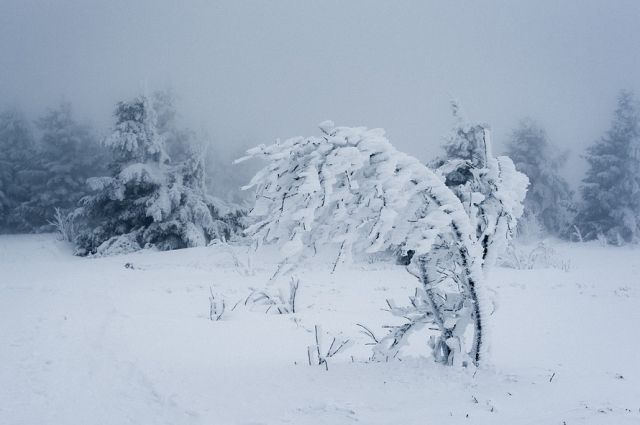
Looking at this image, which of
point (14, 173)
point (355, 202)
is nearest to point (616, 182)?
point (355, 202)

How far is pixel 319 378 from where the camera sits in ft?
16.5

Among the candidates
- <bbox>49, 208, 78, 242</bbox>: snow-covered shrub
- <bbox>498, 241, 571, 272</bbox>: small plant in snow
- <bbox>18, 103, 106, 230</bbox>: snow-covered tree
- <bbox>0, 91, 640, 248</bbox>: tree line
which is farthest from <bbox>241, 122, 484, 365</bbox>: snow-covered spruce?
<bbox>18, 103, 106, 230</bbox>: snow-covered tree

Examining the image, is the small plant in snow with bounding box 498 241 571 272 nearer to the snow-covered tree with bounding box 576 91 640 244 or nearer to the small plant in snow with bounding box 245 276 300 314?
the snow-covered tree with bounding box 576 91 640 244

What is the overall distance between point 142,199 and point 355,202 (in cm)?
2187

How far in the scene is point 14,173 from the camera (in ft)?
111

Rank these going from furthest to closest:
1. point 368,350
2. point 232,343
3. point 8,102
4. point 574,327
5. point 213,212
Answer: point 8,102 → point 213,212 → point 574,327 → point 368,350 → point 232,343

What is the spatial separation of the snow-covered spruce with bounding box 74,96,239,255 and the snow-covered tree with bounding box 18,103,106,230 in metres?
8.55

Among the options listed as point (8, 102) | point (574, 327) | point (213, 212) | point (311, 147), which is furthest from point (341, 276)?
point (8, 102)

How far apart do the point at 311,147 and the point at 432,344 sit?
9.44 ft

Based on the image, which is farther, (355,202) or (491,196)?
(491,196)

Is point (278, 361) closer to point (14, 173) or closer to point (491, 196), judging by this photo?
point (491, 196)

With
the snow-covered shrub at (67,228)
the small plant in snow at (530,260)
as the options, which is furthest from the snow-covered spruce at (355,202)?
the snow-covered shrub at (67,228)

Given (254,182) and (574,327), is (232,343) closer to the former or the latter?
(254,182)

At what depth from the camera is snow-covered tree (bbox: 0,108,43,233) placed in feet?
106
